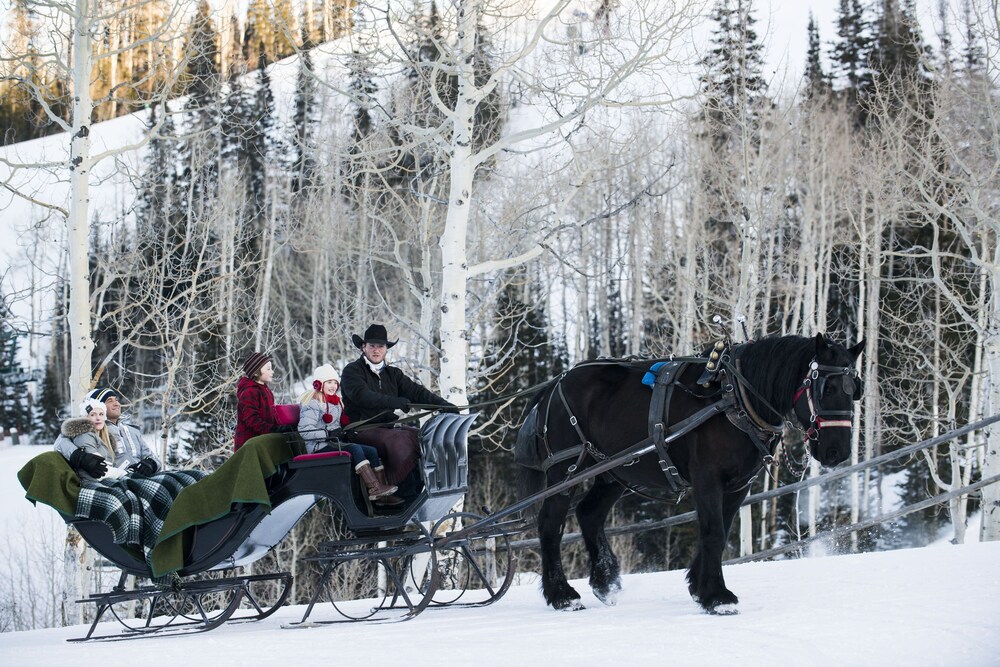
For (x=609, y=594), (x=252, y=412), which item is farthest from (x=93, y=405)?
(x=609, y=594)

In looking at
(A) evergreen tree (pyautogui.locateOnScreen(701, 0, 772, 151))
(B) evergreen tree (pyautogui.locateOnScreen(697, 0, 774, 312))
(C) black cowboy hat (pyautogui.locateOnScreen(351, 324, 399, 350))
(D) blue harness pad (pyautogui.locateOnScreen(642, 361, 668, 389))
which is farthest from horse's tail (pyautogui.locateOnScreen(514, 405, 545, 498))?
(A) evergreen tree (pyautogui.locateOnScreen(701, 0, 772, 151))

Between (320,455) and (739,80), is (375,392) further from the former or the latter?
(739,80)

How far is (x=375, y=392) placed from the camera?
266 inches

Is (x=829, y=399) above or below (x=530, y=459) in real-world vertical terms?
above

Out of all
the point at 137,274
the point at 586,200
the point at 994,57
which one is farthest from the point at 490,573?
the point at 586,200

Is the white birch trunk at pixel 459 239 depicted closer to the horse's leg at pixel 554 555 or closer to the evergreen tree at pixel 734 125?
the horse's leg at pixel 554 555

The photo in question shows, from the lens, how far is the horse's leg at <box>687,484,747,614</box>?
19.1 ft

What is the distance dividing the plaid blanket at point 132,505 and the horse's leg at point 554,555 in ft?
8.12

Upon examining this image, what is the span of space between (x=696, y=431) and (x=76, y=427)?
4048 millimetres

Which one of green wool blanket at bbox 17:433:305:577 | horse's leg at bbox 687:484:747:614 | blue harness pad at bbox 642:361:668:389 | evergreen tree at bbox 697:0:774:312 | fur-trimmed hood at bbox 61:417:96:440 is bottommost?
horse's leg at bbox 687:484:747:614

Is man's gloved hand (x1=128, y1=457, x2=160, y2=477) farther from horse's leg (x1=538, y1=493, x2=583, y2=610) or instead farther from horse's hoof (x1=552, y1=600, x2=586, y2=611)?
horse's hoof (x1=552, y1=600, x2=586, y2=611)

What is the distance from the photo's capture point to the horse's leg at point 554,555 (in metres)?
6.61

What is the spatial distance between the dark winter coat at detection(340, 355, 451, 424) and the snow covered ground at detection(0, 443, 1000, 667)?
54.9 inches

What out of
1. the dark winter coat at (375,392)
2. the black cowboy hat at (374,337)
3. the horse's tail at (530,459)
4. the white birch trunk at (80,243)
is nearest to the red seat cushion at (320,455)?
the dark winter coat at (375,392)
